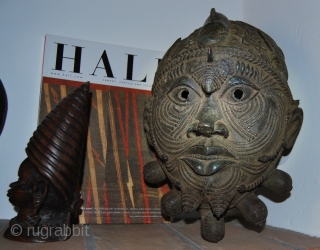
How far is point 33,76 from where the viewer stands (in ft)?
4.16

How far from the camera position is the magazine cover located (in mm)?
1239

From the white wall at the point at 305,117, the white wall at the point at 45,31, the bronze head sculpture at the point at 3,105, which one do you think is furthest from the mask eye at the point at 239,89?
the bronze head sculpture at the point at 3,105

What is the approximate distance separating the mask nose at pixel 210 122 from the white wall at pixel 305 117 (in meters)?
0.38

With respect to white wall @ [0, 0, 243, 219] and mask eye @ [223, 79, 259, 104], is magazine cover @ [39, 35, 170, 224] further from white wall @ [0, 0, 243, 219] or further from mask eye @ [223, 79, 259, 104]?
mask eye @ [223, 79, 259, 104]

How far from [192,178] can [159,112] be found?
23 cm

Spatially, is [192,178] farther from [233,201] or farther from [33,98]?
[33,98]

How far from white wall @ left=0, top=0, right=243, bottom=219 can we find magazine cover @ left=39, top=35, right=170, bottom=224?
6cm

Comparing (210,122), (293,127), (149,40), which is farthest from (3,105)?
(293,127)

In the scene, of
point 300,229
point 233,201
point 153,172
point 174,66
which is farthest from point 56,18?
point 300,229

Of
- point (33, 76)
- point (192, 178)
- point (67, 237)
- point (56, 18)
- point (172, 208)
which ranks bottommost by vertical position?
point (67, 237)

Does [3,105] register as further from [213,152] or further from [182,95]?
[213,152]

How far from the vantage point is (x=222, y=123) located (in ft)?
3.00

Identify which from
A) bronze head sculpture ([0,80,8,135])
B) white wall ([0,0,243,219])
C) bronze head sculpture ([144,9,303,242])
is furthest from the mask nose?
bronze head sculpture ([0,80,8,135])

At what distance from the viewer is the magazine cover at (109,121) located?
4.07 feet
